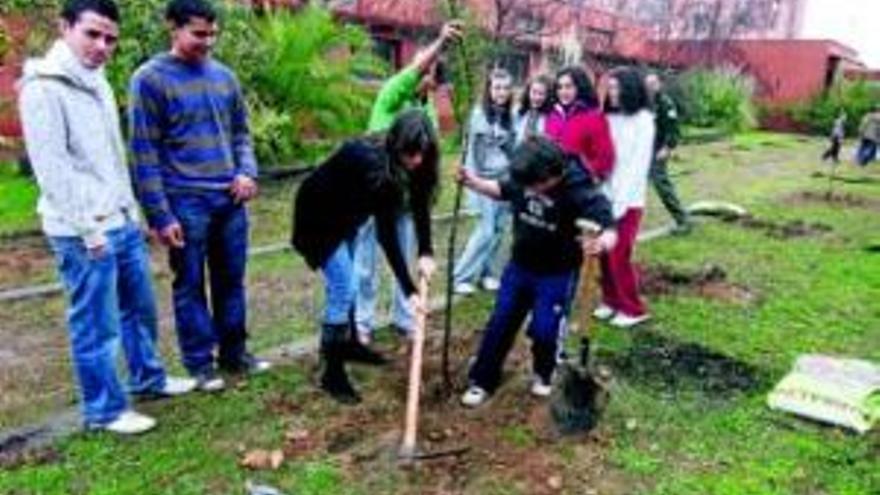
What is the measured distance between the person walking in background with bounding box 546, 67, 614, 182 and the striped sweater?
2.45 metres

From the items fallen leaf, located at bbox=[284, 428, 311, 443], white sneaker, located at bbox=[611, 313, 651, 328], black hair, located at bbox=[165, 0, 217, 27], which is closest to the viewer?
black hair, located at bbox=[165, 0, 217, 27]

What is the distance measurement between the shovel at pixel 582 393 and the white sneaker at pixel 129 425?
2031mm

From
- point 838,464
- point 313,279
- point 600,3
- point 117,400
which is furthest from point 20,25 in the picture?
point 600,3

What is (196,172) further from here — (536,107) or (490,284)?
(490,284)

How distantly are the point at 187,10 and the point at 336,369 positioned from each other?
6.54 ft

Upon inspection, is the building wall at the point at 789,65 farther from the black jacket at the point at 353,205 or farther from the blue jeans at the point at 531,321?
the black jacket at the point at 353,205

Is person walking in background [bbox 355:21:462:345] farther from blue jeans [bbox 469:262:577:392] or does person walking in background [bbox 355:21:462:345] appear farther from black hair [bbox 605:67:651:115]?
black hair [bbox 605:67:651:115]

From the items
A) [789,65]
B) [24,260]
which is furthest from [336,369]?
[789,65]

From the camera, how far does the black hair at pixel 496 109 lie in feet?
22.9

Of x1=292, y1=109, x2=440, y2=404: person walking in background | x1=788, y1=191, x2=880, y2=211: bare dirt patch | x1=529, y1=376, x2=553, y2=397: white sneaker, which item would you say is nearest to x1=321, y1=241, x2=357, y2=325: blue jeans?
x1=292, y1=109, x2=440, y2=404: person walking in background

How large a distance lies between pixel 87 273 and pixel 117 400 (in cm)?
75

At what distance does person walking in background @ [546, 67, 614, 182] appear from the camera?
6398mm

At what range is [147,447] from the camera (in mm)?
4449

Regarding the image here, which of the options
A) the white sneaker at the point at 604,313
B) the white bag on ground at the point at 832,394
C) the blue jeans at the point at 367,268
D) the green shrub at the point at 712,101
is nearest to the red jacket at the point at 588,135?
the white sneaker at the point at 604,313
